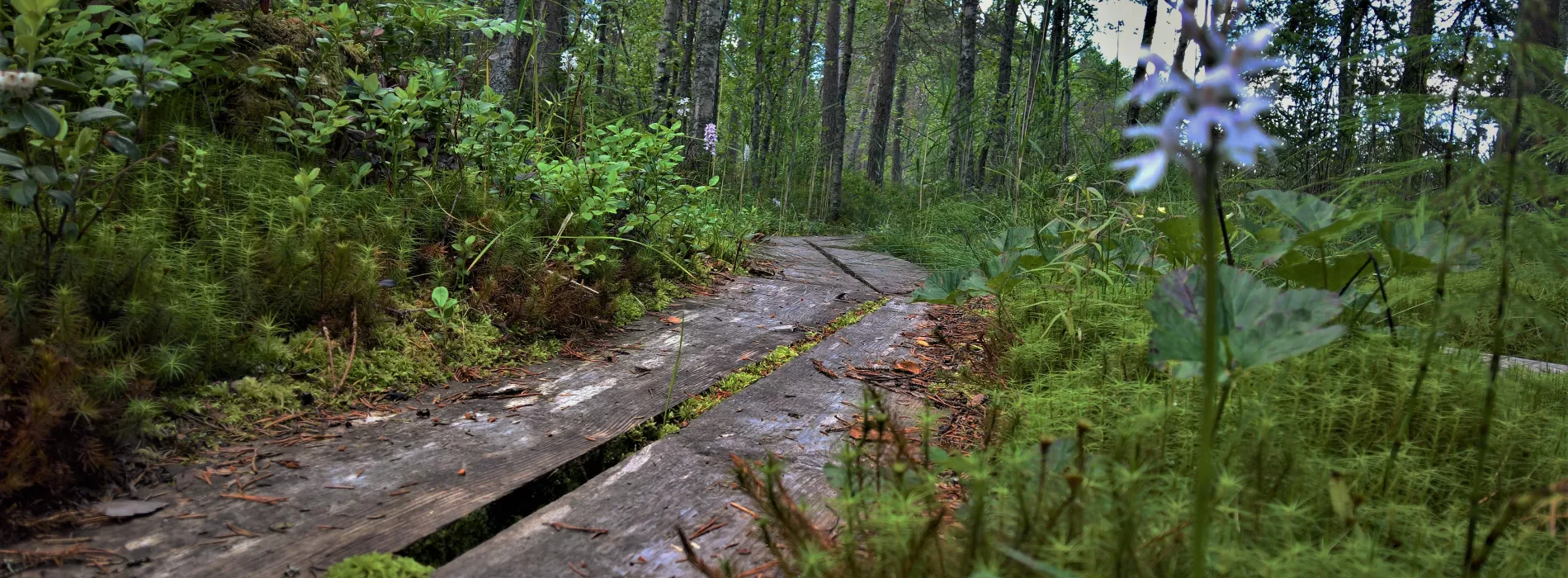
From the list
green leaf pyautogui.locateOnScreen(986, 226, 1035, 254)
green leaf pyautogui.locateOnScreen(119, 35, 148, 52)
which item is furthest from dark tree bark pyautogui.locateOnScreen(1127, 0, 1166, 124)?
green leaf pyautogui.locateOnScreen(119, 35, 148, 52)

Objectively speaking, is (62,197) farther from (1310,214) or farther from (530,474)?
(1310,214)

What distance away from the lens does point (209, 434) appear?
1.62 metres

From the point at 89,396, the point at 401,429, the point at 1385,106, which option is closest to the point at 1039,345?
the point at 1385,106

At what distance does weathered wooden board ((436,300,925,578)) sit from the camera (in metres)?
1.22

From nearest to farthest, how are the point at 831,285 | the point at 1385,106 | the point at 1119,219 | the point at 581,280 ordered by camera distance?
the point at 1385,106, the point at 581,280, the point at 1119,219, the point at 831,285

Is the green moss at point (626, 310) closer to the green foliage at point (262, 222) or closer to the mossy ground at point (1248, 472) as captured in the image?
the green foliage at point (262, 222)

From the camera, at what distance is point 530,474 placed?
1568 millimetres

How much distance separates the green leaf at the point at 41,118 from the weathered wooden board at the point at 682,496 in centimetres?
130

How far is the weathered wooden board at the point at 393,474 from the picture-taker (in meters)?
1.22

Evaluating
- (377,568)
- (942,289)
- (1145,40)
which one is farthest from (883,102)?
(377,568)

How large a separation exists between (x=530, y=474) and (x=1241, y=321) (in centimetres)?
137

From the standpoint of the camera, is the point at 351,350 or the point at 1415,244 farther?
the point at 351,350

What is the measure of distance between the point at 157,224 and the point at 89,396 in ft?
2.36

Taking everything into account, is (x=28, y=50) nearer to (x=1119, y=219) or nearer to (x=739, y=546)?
(x=739, y=546)
